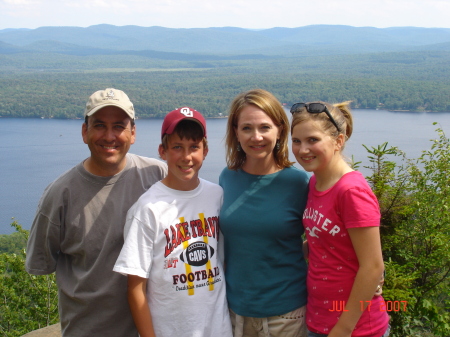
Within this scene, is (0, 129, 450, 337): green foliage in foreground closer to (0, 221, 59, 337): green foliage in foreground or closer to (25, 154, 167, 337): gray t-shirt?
(25, 154, 167, 337): gray t-shirt

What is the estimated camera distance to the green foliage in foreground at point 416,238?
390 centimetres

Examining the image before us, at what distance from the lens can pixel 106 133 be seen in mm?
2135

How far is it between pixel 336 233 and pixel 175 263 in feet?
2.31

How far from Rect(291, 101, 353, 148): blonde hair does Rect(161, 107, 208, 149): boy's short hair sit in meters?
0.44

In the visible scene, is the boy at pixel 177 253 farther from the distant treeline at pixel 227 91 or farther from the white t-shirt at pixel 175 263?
the distant treeline at pixel 227 91

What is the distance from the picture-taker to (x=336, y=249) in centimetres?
191

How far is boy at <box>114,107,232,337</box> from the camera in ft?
6.38

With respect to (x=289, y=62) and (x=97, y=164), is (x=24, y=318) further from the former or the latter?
(x=289, y=62)

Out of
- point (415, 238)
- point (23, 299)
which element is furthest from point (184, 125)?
point (23, 299)

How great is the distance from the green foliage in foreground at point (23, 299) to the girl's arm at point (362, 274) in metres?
8.59

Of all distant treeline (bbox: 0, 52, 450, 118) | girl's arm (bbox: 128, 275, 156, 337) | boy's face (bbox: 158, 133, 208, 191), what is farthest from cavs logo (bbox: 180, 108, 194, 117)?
distant treeline (bbox: 0, 52, 450, 118)

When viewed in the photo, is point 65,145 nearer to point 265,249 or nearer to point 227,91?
point 227,91

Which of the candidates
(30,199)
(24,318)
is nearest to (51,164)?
(30,199)

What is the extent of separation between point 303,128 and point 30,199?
32.6 metres
